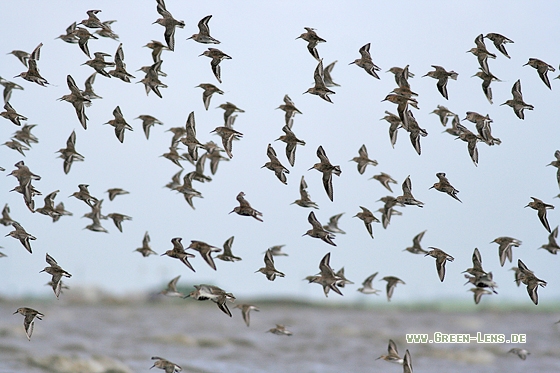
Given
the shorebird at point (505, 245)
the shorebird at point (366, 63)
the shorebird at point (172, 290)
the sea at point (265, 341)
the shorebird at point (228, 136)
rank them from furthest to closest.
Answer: the sea at point (265, 341) → the shorebird at point (172, 290) → the shorebird at point (505, 245) → the shorebird at point (366, 63) → the shorebird at point (228, 136)

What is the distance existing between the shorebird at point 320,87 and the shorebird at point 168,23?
331cm

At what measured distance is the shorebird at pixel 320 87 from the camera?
17734 millimetres

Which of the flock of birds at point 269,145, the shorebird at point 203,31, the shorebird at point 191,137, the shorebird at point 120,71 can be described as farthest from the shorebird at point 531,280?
the shorebird at point 120,71

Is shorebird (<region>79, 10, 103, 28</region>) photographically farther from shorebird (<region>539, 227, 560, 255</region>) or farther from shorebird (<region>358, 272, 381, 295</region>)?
shorebird (<region>539, 227, 560, 255</region>)

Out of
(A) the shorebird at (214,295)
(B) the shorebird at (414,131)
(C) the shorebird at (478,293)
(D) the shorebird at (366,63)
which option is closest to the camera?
(A) the shorebird at (214,295)

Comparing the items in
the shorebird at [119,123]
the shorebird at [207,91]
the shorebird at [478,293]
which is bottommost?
the shorebird at [478,293]

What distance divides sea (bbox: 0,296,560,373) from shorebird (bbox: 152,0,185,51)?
12531mm

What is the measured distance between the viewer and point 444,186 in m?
17.6

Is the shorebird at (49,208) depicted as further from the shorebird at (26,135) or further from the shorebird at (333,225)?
the shorebird at (333,225)

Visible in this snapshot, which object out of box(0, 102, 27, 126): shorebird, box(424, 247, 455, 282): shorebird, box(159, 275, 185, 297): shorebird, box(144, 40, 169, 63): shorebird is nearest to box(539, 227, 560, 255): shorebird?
box(424, 247, 455, 282): shorebird

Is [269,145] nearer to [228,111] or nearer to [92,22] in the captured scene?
[228,111]

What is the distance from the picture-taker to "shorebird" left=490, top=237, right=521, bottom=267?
18.2 metres

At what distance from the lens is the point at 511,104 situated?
18109 mm

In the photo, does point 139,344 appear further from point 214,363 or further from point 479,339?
point 479,339
